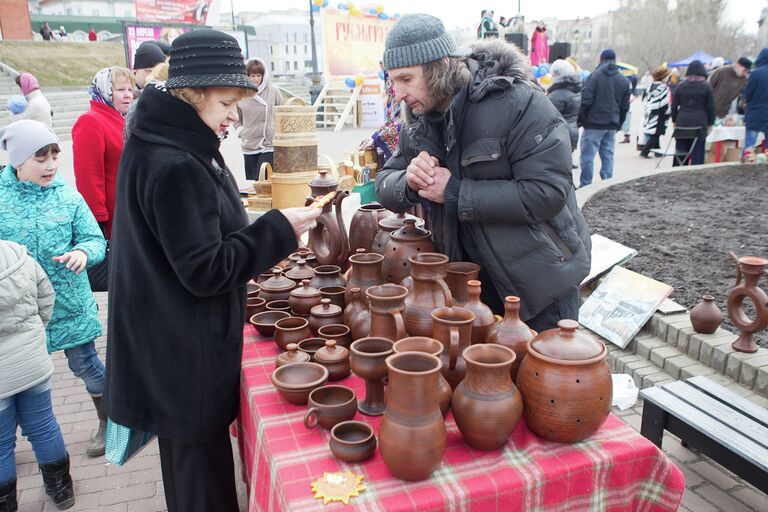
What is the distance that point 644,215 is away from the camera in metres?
6.61

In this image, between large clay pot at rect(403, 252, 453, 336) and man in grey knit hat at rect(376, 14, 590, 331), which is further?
man in grey knit hat at rect(376, 14, 590, 331)

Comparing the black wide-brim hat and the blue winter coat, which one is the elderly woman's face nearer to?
the black wide-brim hat

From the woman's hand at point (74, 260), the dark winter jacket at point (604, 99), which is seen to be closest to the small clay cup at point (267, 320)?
the woman's hand at point (74, 260)

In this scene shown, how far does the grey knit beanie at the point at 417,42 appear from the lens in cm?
209

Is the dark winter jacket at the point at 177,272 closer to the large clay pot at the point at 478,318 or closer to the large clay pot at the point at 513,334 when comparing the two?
the large clay pot at the point at 478,318

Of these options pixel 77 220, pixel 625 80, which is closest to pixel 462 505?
pixel 77 220

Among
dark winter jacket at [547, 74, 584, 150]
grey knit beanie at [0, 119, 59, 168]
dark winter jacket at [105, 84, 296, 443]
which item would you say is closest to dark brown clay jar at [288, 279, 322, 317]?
dark winter jacket at [105, 84, 296, 443]

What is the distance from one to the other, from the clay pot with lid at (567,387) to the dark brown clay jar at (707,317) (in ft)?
8.53

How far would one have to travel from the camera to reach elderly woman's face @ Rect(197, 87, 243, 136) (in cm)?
181

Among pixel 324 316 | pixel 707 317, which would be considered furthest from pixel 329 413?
pixel 707 317

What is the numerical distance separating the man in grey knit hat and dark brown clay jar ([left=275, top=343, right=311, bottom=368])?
768 millimetres

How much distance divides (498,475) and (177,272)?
1.07 meters

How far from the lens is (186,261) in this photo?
169 cm

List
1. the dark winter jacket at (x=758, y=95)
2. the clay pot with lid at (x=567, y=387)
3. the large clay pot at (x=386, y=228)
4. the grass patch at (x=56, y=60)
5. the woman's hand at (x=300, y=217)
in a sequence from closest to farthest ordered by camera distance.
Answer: the clay pot with lid at (x=567, y=387)
the woman's hand at (x=300, y=217)
the large clay pot at (x=386, y=228)
the dark winter jacket at (x=758, y=95)
the grass patch at (x=56, y=60)
